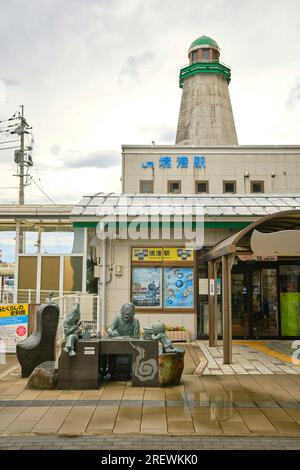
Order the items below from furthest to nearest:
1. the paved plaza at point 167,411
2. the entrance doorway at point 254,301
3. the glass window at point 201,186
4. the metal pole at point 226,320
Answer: the glass window at point 201,186 → the entrance doorway at point 254,301 → the metal pole at point 226,320 → the paved plaza at point 167,411

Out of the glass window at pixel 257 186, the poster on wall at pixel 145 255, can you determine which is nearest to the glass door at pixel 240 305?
the poster on wall at pixel 145 255

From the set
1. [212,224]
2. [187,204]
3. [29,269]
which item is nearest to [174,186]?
[187,204]

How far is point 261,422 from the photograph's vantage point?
20.8 feet

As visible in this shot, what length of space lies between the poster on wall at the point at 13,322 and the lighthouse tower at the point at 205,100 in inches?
800

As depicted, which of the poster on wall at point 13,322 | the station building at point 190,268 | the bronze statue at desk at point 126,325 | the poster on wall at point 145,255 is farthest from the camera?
the poster on wall at point 145,255

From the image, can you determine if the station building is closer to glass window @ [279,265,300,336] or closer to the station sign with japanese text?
glass window @ [279,265,300,336]

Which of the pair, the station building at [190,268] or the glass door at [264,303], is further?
the glass door at [264,303]

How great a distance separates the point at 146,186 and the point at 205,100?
1275 centimetres

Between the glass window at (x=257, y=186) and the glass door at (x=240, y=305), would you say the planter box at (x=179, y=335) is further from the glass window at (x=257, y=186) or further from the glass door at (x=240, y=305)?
the glass window at (x=257, y=186)

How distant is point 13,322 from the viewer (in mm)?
11508

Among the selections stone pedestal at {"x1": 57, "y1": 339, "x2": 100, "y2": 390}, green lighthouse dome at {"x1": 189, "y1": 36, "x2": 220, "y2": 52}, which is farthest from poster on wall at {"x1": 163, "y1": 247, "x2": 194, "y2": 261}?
green lighthouse dome at {"x1": 189, "y1": 36, "x2": 220, "y2": 52}

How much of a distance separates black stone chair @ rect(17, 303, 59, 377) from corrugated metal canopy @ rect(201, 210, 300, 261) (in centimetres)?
439

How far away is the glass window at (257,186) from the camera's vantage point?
854 inches

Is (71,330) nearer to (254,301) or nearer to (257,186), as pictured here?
(254,301)
